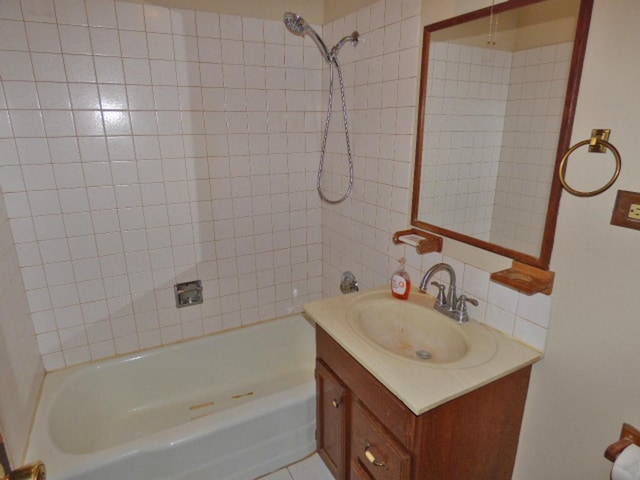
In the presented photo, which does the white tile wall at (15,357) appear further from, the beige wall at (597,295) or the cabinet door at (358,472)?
the beige wall at (597,295)

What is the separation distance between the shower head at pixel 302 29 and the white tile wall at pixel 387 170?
9 cm

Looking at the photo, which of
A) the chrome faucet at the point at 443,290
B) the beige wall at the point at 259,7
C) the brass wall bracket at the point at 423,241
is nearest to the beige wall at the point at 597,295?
the chrome faucet at the point at 443,290

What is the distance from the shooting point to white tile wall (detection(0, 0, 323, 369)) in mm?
1689

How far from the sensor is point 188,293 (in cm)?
218

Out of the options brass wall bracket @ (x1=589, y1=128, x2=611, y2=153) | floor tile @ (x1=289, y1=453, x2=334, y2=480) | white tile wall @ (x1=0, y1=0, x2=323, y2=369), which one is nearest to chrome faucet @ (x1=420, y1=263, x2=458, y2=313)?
brass wall bracket @ (x1=589, y1=128, x2=611, y2=153)

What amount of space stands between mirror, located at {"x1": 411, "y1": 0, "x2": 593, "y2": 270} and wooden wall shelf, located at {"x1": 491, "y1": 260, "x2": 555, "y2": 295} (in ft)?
0.08

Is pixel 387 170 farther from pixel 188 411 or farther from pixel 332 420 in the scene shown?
pixel 188 411

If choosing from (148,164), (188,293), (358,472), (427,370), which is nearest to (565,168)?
(427,370)

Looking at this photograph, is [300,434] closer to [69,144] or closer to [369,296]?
[369,296]

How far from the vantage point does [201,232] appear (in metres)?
2.13

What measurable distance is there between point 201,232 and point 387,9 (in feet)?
4.64

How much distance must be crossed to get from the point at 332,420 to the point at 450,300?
686 mm

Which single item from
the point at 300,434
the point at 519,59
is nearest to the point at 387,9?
the point at 519,59

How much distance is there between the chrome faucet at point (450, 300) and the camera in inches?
56.6
